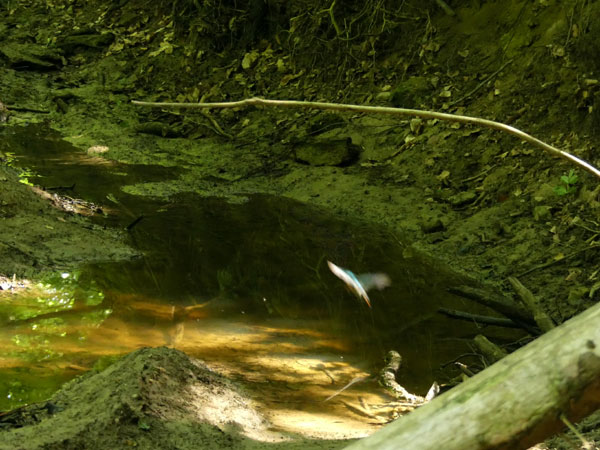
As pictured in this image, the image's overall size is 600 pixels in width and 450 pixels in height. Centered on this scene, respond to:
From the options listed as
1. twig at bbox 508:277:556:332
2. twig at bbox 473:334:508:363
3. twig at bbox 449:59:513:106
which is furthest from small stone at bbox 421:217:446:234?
twig at bbox 473:334:508:363

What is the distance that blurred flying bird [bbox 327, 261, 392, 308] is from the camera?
5.31m

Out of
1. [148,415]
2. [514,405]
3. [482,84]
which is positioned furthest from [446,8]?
[514,405]

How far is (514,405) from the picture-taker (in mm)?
1479

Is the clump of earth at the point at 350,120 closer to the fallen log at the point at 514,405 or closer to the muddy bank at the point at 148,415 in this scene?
the muddy bank at the point at 148,415

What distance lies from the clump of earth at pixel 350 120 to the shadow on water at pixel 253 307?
38cm

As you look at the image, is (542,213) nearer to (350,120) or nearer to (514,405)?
(350,120)

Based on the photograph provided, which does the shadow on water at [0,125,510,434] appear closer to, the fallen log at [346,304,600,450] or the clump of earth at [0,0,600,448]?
the clump of earth at [0,0,600,448]

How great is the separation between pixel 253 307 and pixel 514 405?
3.44m

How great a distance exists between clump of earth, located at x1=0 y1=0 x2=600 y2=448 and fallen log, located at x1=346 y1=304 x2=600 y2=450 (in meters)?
1.57

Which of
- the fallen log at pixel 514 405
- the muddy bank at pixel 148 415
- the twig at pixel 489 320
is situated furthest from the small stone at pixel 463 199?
the fallen log at pixel 514 405

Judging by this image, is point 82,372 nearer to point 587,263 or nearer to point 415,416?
point 415,416

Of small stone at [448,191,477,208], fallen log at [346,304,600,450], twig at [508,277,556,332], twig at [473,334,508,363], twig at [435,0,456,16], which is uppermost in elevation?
fallen log at [346,304,600,450]

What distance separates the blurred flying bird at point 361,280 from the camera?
17.4 feet

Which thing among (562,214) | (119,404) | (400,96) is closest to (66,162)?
(400,96)
